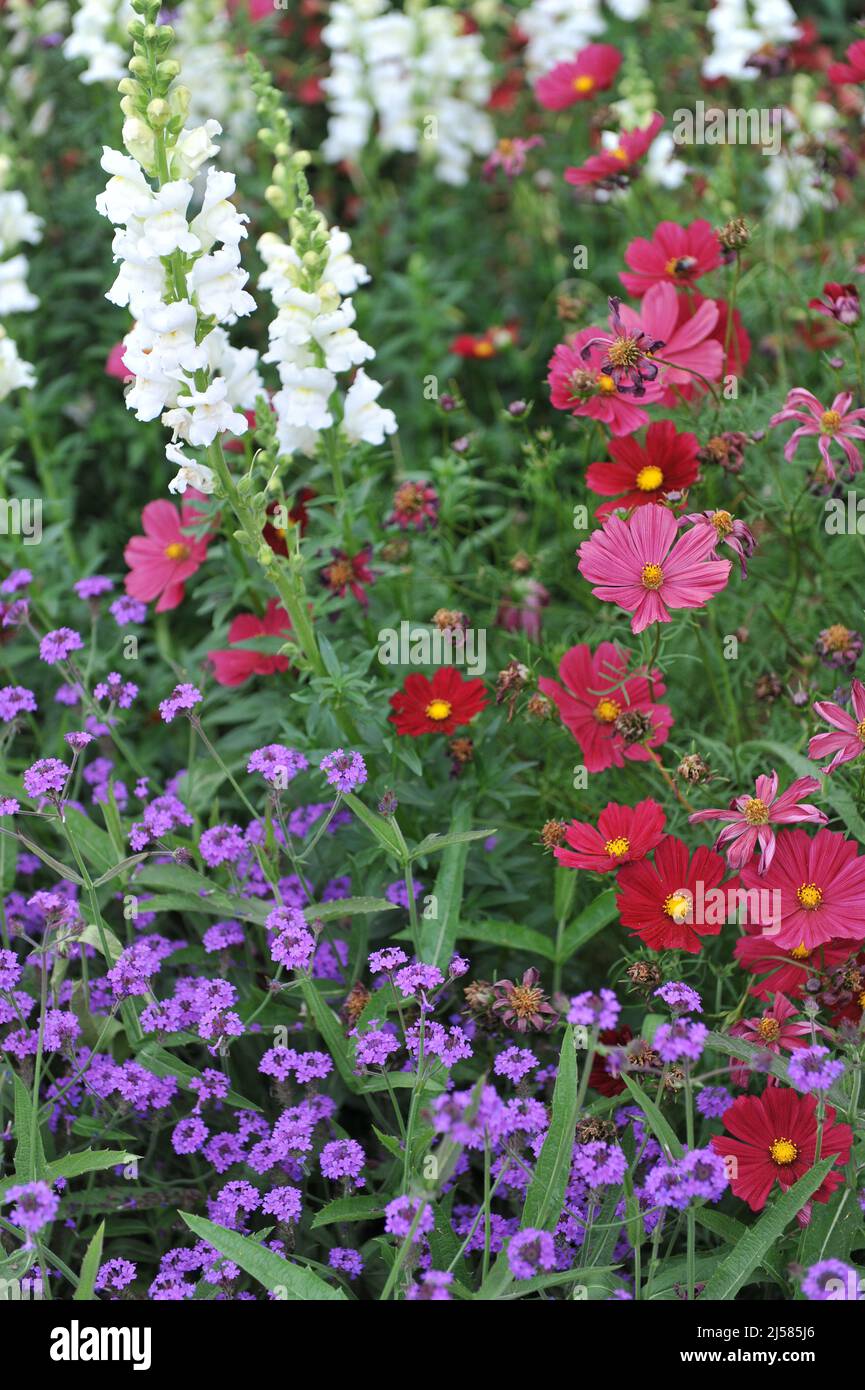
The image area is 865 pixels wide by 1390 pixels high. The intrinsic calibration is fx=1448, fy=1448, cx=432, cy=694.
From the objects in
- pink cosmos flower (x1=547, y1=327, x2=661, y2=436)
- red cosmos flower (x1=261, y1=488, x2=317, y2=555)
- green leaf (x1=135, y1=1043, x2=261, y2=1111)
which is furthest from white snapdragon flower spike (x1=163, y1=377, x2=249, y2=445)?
green leaf (x1=135, y1=1043, x2=261, y2=1111)

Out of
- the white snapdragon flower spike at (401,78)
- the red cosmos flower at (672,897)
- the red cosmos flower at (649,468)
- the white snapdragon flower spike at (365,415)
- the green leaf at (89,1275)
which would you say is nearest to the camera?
the green leaf at (89,1275)

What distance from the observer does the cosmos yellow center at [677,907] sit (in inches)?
72.0

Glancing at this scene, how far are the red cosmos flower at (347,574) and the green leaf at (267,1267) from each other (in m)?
1.00

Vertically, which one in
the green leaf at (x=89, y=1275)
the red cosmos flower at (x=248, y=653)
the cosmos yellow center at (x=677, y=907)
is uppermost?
the red cosmos flower at (x=248, y=653)

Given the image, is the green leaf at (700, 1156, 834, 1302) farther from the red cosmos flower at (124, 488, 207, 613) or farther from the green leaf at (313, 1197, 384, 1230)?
the red cosmos flower at (124, 488, 207, 613)

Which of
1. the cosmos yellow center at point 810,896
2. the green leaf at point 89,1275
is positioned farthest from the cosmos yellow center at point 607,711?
the green leaf at point 89,1275

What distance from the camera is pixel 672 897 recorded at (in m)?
1.86

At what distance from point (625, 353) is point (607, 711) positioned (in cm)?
50

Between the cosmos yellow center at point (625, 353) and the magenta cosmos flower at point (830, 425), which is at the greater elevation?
the cosmos yellow center at point (625, 353)

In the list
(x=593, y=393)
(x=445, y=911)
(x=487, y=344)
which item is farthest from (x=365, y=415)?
(x=487, y=344)

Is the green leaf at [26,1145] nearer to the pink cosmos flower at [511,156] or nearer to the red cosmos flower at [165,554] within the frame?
the red cosmos flower at [165,554]

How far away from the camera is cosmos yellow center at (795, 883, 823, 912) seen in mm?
1827

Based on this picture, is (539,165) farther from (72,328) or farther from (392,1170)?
(392,1170)

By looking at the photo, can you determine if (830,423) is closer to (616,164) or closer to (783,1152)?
(616,164)
